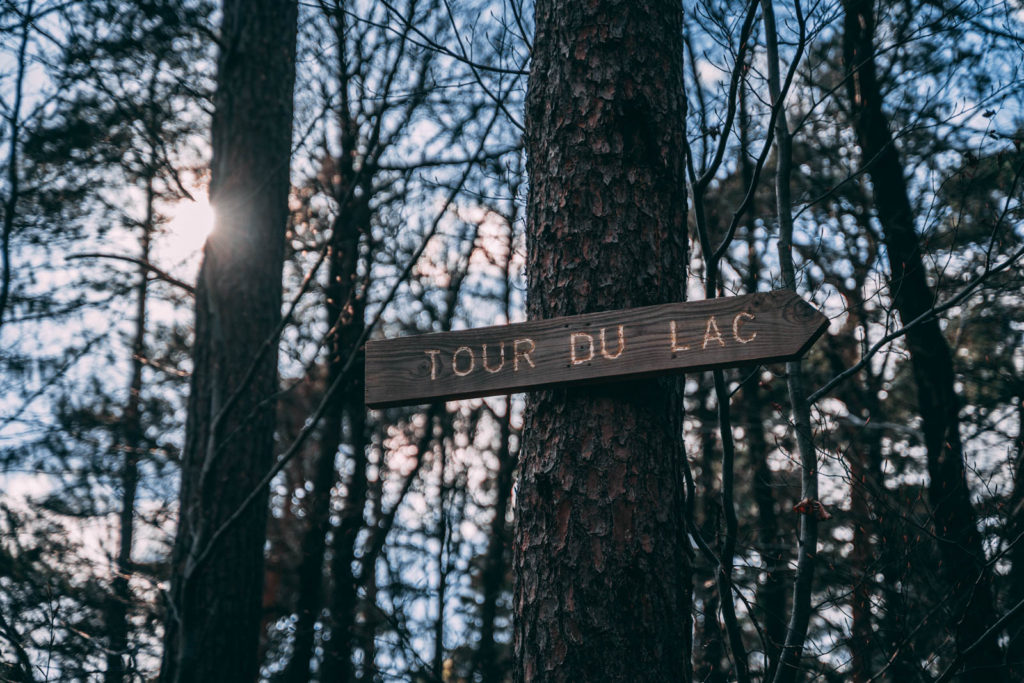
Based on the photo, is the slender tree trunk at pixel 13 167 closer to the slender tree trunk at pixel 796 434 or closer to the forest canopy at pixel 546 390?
the forest canopy at pixel 546 390

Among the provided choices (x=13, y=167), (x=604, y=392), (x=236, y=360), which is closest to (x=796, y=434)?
(x=604, y=392)

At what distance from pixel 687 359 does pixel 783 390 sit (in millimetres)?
6533

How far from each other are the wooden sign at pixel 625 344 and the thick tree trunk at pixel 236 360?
5.98 feet

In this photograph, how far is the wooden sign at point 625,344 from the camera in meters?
1.77

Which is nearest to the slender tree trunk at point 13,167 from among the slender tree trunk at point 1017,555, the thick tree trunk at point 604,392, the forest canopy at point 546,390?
the forest canopy at point 546,390

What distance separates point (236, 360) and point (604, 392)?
2891 millimetres

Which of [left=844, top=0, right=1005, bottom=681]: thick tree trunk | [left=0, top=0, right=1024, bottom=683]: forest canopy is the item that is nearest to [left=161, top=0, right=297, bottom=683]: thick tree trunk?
[left=0, top=0, right=1024, bottom=683]: forest canopy

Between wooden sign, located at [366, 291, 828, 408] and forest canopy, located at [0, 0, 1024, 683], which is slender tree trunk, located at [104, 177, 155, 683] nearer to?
forest canopy, located at [0, 0, 1024, 683]

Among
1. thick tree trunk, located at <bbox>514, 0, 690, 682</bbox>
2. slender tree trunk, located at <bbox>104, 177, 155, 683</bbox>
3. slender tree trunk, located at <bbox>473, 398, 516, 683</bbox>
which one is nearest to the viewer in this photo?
thick tree trunk, located at <bbox>514, 0, 690, 682</bbox>

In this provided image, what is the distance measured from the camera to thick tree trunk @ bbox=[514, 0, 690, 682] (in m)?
1.71

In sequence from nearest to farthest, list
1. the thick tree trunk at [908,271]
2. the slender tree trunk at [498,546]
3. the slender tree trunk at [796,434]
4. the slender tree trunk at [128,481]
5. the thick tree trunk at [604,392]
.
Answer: the thick tree trunk at [604,392], the slender tree trunk at [796,434], the slender tree trunk at [128,481], the thick tree trunk at [908,271], the slender tree trunk at [498,546]

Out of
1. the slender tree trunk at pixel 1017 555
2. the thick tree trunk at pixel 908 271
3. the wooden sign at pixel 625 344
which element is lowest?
the slender tree trunk at pixel 1017 555

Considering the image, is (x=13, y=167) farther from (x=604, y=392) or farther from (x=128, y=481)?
(x=604, y=392)

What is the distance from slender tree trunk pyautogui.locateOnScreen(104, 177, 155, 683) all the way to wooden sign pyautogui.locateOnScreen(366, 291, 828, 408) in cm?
239
